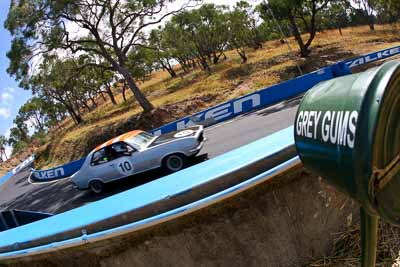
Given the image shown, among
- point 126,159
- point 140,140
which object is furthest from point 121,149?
point 140,140

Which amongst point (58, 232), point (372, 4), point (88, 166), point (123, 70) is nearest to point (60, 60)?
point (123, 70)

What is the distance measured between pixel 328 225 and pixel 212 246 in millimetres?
1072

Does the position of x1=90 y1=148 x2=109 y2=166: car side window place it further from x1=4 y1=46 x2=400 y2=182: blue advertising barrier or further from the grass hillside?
the grass hillside

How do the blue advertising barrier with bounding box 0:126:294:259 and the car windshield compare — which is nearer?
the blue advertising barrier with bounding box 0:126:294:259

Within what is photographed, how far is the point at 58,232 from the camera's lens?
3311 mm

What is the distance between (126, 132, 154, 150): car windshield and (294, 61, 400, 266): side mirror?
27.6 feet

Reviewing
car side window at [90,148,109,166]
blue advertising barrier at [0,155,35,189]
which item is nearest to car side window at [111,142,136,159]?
car side window at [90,148,109,166]

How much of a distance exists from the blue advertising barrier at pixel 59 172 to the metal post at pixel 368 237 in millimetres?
19095

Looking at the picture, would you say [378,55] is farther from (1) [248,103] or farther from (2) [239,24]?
(2) [239,24]

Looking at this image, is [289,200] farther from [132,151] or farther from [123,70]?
[123,70]

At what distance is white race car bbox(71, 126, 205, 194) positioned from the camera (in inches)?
358

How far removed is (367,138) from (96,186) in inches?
393

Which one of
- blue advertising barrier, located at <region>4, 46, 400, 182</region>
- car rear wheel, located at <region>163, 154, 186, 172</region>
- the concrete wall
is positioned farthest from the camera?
blue advertising barrier, located at <region>4, 46, 400, 182</region>

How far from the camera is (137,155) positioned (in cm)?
945
